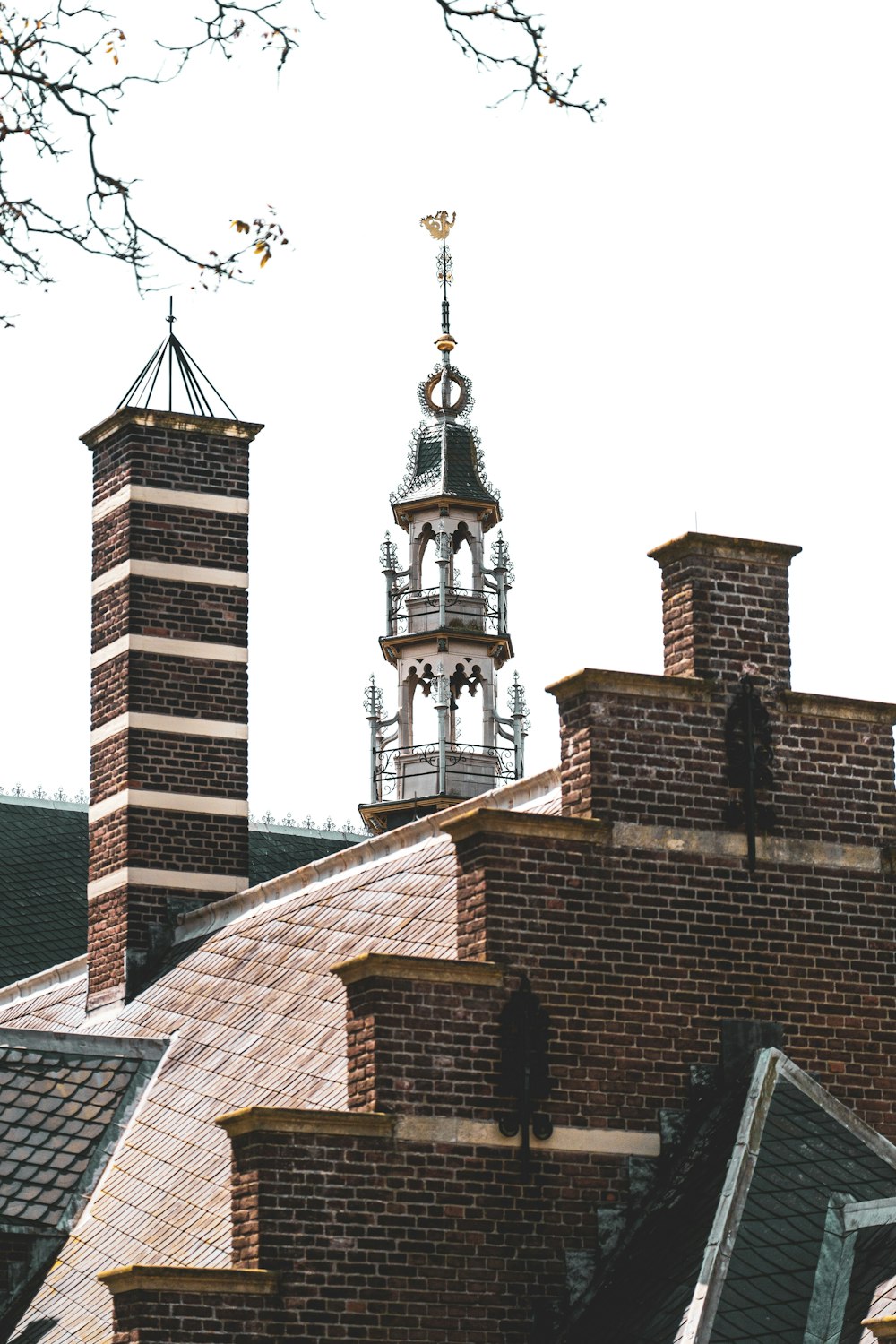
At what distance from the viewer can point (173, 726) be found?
2581cm

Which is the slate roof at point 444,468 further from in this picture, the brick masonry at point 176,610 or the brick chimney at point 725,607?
the brick chimney at point 725,607

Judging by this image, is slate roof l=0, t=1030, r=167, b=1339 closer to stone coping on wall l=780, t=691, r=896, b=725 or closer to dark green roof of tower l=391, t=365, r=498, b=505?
stone coping on wall l=780, t=691, r=896, b=725

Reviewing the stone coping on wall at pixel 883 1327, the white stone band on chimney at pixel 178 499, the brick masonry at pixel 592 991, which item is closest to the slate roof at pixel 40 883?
the white stone band on chimney at pixel 178 499

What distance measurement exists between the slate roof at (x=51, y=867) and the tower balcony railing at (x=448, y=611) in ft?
38.3

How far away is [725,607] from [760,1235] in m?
4.42

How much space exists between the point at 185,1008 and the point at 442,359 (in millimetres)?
29458

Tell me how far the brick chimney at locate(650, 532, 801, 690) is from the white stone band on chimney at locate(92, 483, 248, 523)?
8.54m

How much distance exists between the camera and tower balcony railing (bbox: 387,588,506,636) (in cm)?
4672

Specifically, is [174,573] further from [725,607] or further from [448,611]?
[448,611]

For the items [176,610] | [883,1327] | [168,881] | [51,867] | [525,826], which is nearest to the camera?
[883,1327]

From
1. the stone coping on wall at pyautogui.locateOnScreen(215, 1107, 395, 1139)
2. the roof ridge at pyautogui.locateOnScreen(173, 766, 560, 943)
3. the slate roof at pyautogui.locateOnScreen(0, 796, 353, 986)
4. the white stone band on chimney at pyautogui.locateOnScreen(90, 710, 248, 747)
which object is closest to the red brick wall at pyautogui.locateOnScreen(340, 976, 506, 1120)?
the stone coping on wall at pyautogui.locateOnScreen(215, 1107, 395, 1139)

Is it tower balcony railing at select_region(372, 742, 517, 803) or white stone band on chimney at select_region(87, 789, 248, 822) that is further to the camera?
tower balcony railing at select_region(372, 742, 517, 803)

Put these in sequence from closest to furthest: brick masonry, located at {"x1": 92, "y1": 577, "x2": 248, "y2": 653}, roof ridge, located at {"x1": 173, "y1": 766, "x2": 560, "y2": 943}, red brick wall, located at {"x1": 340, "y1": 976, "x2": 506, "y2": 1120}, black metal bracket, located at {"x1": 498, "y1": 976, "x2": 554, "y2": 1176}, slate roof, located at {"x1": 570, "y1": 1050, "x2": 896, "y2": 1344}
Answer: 1. slate roof, located at {"x1": 570, "y1": 1050, "x2": 896, "y2": 1344}
2. red brick wall, located at {"x1": 340, "y1": 976, "x2": 506, "y2": 1120}
3. black metal bracket, located at {"x1": 498, "y1": 976, "x2": 554, "y2": 1176}
4. roof ridge, located at {"x1": 173, "y1": 766, "x2": 560, "y2": 943}
5. brick masonry, located at {"x1": 92, "y1": 577, "x2": 248, "y2": 653}

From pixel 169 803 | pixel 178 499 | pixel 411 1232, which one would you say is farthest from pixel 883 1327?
pixel 178 499
